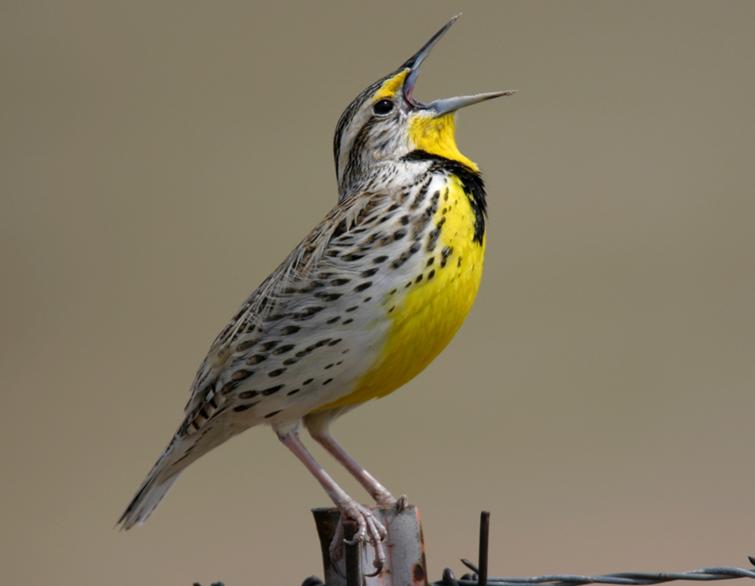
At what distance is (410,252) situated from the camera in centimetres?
239

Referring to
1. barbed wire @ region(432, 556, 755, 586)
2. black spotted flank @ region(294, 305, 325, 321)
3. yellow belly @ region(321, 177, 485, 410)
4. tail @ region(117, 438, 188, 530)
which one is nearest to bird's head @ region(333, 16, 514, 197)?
yellow belly @ region(321, 177, 485, 410)

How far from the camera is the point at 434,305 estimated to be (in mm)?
2395

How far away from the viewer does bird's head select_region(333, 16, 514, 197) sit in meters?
2.70

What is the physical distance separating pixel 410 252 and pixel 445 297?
0.31 ft

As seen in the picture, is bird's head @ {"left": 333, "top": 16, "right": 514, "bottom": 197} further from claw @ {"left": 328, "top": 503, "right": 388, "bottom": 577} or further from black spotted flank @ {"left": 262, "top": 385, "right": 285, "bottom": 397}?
claw @ {"left": 328, "top": 503, "right": 388, "bottom": 577}

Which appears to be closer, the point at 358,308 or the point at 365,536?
the point at 365,536

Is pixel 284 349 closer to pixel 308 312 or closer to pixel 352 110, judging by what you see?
pixel 308 312

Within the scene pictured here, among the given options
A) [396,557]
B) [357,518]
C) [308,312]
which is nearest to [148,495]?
[308,312]

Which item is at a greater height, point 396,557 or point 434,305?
point 434,305

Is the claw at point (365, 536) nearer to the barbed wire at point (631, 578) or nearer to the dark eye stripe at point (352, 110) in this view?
the barbed wire at point (631, 578)

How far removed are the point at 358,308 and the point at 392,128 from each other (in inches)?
18.9

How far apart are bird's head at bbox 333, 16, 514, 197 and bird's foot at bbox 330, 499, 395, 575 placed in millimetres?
768

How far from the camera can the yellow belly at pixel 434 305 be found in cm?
238

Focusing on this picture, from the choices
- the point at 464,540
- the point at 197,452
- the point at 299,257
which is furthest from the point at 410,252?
the point at 464,540
